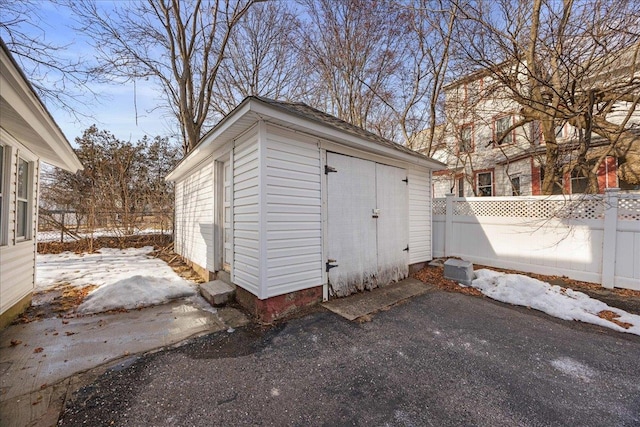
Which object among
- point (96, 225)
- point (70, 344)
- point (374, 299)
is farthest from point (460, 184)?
point (96, 225)

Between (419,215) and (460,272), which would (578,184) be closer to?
(419,215)

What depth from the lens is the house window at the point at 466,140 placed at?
1104cm

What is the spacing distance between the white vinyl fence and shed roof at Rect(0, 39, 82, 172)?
7344mm

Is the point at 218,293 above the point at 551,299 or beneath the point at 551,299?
above

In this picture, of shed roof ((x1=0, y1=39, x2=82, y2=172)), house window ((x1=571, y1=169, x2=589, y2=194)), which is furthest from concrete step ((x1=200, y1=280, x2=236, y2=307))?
house window ((x1=571, y1=169, x2=589, y2=194))

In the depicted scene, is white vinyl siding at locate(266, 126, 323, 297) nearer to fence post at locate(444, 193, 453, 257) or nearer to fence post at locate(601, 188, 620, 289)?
fence post at locate(444, 193, 453, 257)

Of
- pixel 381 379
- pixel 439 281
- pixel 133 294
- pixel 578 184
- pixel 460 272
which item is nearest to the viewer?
pixel 381 379

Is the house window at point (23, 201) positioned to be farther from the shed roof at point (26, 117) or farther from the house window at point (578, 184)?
the house window at point (578, 184)

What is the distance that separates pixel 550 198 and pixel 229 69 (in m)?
11.6

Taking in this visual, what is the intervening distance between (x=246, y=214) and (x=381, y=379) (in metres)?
2.48

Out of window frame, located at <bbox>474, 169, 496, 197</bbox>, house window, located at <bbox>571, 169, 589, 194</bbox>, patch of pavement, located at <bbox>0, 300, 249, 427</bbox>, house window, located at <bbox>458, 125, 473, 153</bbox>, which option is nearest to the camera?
patch of pavement, located at <bbox>0, 300, 249, 427</bbox>

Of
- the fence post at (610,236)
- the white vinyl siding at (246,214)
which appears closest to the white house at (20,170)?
the white vinyl siding at (246,214)

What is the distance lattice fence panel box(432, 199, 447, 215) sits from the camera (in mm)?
6641

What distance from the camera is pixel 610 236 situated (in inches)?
166
